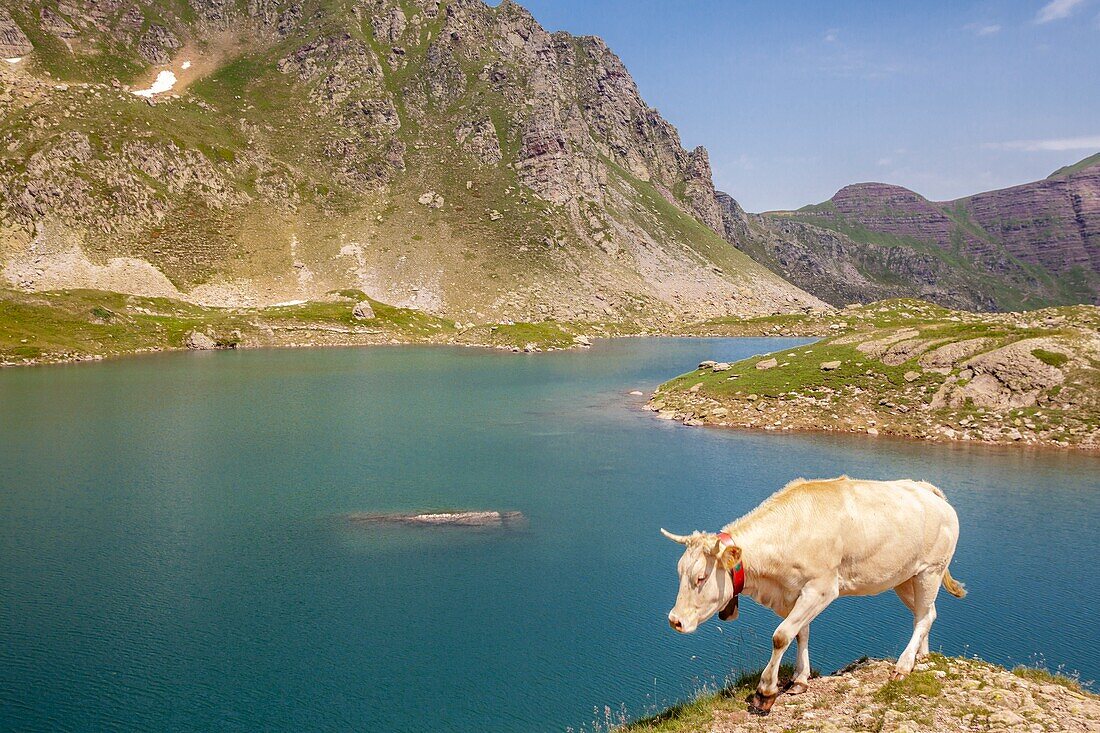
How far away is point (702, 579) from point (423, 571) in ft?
58.6

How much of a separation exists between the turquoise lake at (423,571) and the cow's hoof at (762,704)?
20.4 feet

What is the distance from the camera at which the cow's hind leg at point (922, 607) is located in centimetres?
1239

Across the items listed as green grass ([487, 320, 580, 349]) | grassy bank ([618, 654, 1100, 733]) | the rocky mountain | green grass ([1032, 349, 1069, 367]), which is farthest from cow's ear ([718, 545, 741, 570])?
the rocky mountain

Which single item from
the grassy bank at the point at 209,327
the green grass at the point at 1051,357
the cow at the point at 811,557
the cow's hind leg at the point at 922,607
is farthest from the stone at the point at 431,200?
the cow's hind leg at the point at 922,607

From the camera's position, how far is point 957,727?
10047 millimetres

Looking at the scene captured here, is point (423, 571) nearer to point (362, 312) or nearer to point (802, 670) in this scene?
point (802, 670)

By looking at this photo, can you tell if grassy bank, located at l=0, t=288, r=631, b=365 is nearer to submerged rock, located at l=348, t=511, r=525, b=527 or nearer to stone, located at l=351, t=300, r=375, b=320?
stone, located at l=351, t=300, r=375, b=320

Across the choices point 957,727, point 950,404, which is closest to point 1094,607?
point 957,727

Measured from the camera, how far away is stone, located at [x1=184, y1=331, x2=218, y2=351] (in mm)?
114000

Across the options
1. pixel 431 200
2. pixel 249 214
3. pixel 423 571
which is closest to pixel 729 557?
pixel 423 571

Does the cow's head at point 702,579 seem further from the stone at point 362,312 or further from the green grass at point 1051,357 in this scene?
the stone at point 362,312

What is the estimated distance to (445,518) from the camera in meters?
→ 32.9

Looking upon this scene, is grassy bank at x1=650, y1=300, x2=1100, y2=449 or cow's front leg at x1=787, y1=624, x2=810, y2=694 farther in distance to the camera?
grassy bank at x1=650, y1=300, x2=1100, y2=449

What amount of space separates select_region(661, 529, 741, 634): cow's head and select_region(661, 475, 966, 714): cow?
0.06ft
